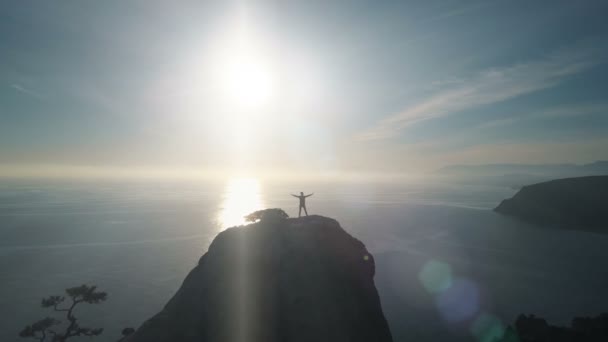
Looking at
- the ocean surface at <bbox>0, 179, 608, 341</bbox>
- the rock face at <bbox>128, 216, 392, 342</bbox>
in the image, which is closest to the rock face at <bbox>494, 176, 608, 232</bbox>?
the ocean surface at <bbox>0, 179, 608, 341</bbox>

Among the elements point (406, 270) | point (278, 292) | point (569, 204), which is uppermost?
point (278, 292)

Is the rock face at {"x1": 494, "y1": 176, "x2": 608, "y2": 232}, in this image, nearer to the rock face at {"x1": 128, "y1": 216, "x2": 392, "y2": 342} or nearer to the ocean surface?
the ocean surface

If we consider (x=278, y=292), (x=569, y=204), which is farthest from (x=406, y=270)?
(x=569, y=204)

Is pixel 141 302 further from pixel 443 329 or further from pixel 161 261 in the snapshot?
pixel 443 329

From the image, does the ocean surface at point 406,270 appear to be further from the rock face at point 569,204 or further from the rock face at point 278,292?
the rock face at point 278,292

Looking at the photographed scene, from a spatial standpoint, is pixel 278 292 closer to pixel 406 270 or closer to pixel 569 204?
pixel 406 270

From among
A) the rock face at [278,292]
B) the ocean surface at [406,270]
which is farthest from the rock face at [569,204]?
the rock face at [278,292]
